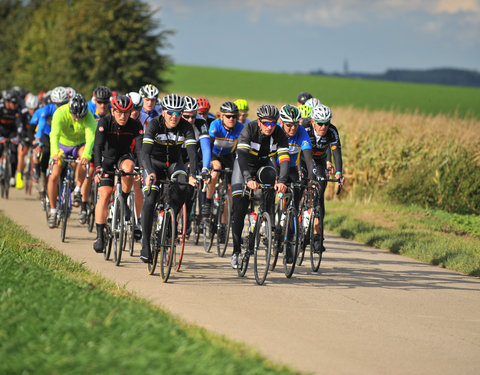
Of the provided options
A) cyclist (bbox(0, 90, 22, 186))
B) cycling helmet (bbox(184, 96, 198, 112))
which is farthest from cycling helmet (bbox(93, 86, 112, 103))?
cyclist (bbox(0, 90, 22, 186))

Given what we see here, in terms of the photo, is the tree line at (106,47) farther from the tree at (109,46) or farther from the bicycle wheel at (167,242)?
the bicycle wheel at (167,242)

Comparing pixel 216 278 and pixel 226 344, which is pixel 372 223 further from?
pixel 226 344

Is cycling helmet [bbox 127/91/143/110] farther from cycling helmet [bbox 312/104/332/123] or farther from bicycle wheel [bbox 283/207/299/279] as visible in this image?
bicycle wheel [bbox 283/207/299/279]

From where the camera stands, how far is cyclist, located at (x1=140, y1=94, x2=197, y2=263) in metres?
9.71

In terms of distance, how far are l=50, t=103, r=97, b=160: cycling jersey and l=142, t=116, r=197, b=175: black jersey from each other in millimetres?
2294

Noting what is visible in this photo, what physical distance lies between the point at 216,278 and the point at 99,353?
4586mm

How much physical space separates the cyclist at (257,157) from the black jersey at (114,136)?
1497 mm

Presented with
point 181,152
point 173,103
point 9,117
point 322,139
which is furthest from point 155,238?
point 9,117

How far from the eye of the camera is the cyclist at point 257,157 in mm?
10156

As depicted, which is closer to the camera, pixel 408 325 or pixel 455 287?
pixel 408 325

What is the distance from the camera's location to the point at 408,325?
310 inches

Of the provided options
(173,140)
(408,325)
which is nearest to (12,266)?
(173,140)

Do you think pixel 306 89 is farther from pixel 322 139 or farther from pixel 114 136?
pixel 114 136

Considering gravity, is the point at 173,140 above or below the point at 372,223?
above
